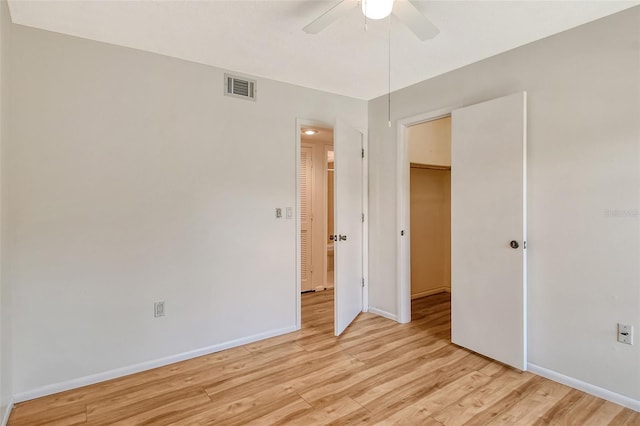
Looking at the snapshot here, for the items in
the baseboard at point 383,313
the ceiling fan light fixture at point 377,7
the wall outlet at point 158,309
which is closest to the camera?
the ceiling fan light fixture at point 377,7

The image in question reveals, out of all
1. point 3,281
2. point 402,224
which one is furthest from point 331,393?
point 3,281

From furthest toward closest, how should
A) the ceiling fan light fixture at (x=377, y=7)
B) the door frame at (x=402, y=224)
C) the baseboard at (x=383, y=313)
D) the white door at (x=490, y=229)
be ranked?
the baseboard at (x=383, y=313) < the door frame at (x=402, y=224) < the white door at (x=490, y=229) < the ceiling fan light fixture at (x=377, y=7)

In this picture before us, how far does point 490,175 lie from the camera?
2.69 metres

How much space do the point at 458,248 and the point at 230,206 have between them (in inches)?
79.2

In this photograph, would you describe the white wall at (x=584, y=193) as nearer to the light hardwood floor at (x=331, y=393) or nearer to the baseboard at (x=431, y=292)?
the light hardwood floor at (x=331, y=393)

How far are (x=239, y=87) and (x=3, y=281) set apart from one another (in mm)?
2136

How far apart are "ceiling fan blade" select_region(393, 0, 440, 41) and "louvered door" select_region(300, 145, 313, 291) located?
3.09 metres

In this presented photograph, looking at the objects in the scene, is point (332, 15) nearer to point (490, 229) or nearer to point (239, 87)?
point (239, 87)

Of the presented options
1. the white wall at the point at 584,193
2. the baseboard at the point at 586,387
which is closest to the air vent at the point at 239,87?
the white wall at the point at 584,193

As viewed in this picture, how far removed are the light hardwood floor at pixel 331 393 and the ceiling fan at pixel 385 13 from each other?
2.22 meters

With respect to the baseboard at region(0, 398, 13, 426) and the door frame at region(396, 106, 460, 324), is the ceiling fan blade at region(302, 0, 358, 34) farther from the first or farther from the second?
the baseboard at region(0, 398, 13, 426)

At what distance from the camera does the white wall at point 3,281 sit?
1.87 metres

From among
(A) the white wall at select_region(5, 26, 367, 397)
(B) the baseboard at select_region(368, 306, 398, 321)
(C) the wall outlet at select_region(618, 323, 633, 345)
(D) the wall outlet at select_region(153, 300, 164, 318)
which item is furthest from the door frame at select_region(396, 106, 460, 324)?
(D) the wall outlet at select_region(153, 300, 164, 318)

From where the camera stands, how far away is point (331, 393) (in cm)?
228
